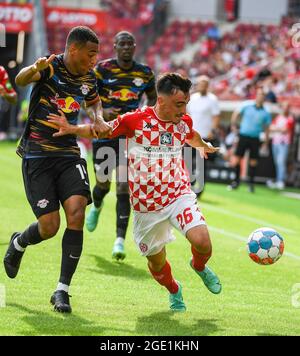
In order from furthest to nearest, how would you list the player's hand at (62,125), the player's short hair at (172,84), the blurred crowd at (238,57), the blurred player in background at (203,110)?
the blurred crowd at (238,57), the blurred player in background at (203,110), the player's short hair at (172,84), the player's hand at (62,125)

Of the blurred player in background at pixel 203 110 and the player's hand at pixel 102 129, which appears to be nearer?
the player's hand at pixel 102 129

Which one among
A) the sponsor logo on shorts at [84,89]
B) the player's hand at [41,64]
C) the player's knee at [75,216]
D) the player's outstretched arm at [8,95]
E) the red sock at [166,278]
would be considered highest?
the player's hand at [41,64]

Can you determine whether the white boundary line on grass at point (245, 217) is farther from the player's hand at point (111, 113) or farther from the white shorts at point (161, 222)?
the white shorts at point (161, 222)

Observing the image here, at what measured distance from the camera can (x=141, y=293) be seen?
8414 mm

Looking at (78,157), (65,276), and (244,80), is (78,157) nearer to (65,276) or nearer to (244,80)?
(65,276)

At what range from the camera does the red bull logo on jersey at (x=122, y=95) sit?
1095 centimetres

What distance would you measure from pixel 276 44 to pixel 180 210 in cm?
3090

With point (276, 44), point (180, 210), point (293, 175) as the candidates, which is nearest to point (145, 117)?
point (180, 210)

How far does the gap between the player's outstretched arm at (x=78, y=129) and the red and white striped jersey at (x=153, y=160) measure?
261 millimetres

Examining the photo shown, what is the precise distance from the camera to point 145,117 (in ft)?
25.3

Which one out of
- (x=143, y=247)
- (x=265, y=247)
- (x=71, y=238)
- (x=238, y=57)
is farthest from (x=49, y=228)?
(x=238, y=57)
